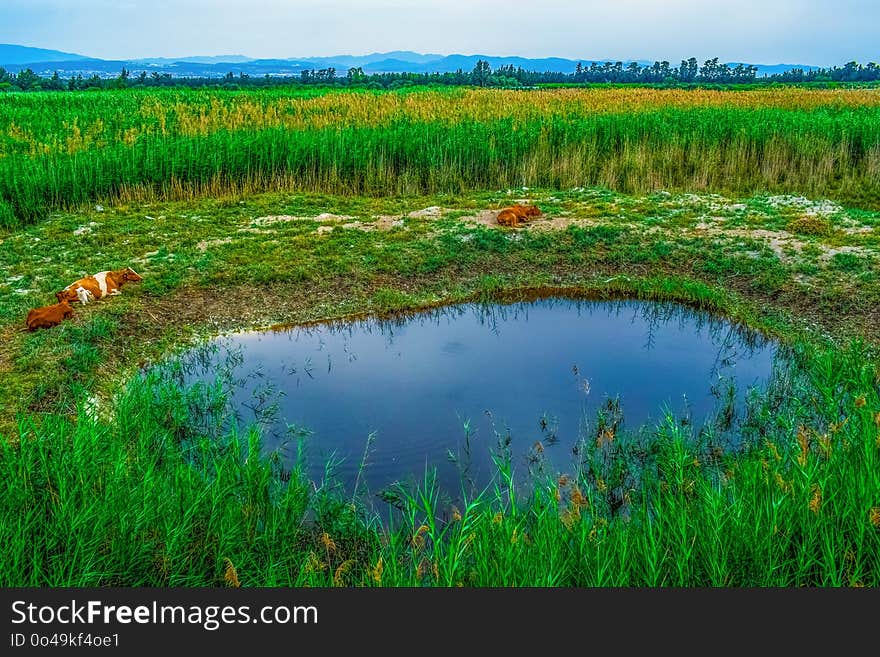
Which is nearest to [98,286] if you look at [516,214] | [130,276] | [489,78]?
[130,276]

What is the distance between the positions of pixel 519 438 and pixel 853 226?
21.0 feet

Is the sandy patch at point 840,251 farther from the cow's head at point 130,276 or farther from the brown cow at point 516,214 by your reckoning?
the cow's head at point 130,276

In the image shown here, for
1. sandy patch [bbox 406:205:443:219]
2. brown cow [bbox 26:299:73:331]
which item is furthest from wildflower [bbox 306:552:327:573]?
sandy patch [bbox 406:205:443:219]

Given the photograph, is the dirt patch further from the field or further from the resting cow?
the resting cow

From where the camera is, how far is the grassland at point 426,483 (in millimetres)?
2508

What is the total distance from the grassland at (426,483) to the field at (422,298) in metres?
0.02

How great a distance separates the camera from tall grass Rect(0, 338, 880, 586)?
241cm

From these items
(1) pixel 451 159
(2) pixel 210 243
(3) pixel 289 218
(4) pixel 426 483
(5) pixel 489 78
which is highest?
(5) pixel 489 78

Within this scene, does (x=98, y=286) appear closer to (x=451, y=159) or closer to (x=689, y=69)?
(x=451, y=159)

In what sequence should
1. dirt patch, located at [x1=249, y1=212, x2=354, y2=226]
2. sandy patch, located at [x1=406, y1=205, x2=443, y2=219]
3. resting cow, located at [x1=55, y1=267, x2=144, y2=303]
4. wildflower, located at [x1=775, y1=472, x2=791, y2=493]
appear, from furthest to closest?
sandy patch, located at [x1=406, y1=205, x2=443, y2=219], dirt patch, located at [x1=249, y1=212, x2=354, y2=226], resting cow, located at [x1=55, y1=267, x2=144, y2=303], wildflower, located at [x1=775, y1=472, x2=791, y2=493]

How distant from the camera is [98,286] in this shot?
6.34 metres

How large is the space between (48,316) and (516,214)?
5604mm

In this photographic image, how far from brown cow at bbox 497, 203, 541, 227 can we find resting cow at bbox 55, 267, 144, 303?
176 inches

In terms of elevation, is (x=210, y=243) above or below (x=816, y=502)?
above
